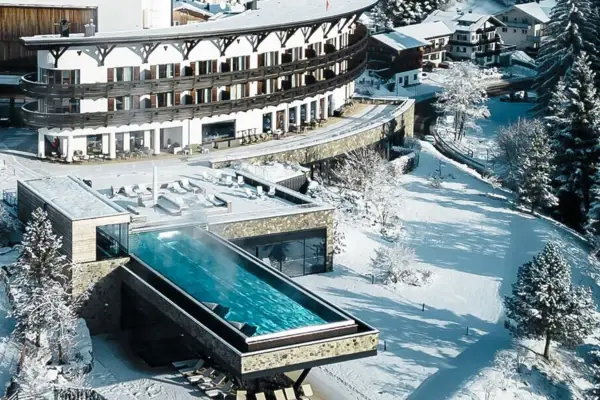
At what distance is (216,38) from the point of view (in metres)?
67.5

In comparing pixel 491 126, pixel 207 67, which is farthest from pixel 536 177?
pixel 491 126

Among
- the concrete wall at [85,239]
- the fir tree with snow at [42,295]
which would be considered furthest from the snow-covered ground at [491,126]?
the fir tree with snow at [42,295]

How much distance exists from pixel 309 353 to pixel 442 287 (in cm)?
1571

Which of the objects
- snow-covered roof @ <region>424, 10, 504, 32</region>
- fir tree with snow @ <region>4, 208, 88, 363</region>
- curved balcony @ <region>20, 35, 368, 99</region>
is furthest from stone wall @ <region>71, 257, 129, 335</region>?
snow-covered roof @ <region>424, 10, 504, 32</region>

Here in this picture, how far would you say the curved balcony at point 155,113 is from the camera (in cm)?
6238

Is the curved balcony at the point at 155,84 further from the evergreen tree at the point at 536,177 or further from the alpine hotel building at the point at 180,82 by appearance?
the evergreen tree at the point at 536,177

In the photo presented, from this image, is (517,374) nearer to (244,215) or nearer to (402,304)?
(402,304)

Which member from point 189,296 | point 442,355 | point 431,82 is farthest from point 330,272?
point 431,82

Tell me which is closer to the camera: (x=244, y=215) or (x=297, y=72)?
(x=244, y=215)

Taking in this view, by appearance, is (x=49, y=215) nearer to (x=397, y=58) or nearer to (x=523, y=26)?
(x=397, y=58)

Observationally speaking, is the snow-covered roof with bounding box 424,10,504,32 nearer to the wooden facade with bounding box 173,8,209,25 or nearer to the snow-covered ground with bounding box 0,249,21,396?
the wooden facade with bounding box 173,8,209,25

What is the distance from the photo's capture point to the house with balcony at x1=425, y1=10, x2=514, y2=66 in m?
121

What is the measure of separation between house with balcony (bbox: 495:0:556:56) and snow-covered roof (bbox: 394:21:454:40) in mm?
11656

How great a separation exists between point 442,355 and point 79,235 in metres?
15.1
